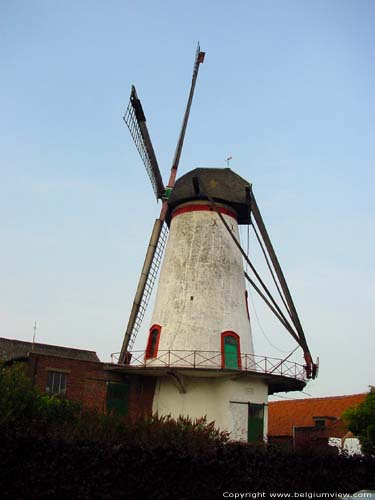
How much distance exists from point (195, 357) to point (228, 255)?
→ 4289 millimetres

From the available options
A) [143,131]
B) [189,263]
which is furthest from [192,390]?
[143,131]

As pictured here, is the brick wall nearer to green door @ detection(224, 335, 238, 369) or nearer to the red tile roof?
green door @ detection(224, 335, 238, 369)

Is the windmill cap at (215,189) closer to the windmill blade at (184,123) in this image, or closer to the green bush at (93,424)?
the windmill blade at (184,123)

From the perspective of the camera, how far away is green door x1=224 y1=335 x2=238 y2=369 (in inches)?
808

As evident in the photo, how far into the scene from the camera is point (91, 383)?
67.8 feet

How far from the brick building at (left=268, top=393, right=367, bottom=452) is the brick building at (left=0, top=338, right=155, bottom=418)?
12.7 m

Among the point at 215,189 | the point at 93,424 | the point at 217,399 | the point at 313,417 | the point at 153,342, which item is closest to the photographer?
the point at 93,424

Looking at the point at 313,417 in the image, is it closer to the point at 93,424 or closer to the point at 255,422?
the point at 255,422

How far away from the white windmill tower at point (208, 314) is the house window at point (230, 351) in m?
0.04

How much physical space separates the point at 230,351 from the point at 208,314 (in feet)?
4.97

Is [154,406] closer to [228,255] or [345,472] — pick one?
[228,255]

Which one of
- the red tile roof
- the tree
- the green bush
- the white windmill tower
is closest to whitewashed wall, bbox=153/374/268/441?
the white windmill tower

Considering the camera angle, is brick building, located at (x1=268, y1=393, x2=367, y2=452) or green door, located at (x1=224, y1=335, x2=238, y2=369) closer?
green door, located at (x1=224, y1=335, x2=238, y2=369)

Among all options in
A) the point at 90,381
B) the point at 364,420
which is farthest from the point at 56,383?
the point at 364,420
